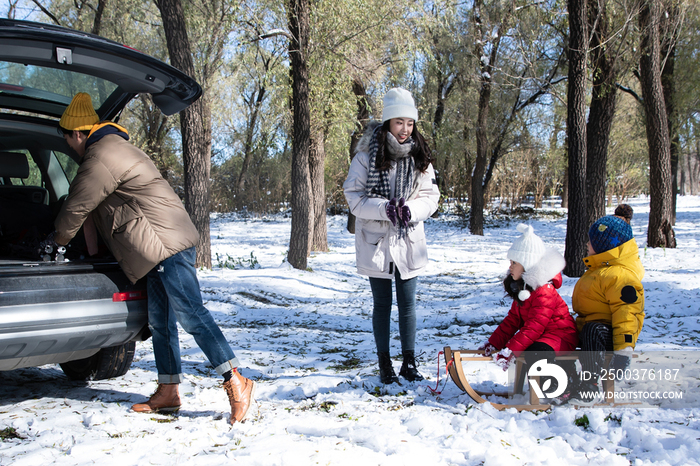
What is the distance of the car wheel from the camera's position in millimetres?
3170

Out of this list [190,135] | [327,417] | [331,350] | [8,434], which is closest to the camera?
[8,434]

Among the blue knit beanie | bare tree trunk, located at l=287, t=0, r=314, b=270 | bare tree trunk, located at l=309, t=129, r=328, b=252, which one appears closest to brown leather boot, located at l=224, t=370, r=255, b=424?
the blue knit beanie

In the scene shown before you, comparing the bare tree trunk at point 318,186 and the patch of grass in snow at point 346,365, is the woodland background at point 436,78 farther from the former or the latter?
the patch of grass in snow at point 346,365

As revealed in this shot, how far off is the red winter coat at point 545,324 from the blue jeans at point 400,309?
661 millimetres

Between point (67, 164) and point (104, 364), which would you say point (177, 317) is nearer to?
point (104, 364)

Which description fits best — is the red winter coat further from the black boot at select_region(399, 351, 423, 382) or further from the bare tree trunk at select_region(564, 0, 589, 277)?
the bare tree trunk at select_region(564, 0, 589, 277)

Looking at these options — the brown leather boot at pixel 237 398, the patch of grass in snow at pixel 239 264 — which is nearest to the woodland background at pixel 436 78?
the patch of grass in snow at pixel 239 264

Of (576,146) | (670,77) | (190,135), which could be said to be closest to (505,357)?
(576,146)

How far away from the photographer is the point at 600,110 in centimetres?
830

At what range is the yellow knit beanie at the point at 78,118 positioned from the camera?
106 inches

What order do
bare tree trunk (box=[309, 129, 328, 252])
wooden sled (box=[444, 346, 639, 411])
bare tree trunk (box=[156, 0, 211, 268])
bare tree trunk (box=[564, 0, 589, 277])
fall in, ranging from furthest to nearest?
bare tree trunk (box=[309, 129, 328, 252]), bare tree trunk (box=[156, 0, 211, 268]), bare tree trunk (box=[564, 0, 589, 277]), wooden sled (box=[444, 346, 639, 411])

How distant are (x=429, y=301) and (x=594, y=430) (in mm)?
4873

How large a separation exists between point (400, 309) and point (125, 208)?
1863 millimetres

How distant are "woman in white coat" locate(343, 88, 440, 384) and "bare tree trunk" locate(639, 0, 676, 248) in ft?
31.1
